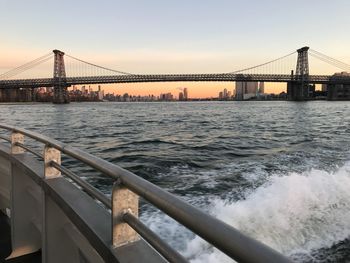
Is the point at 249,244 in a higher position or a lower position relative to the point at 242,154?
higher

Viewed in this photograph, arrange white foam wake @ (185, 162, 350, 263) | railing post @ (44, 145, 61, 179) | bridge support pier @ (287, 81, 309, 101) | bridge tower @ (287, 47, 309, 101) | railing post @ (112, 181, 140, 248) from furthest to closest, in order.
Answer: bridge support pier @ (287, 81, 309, 101) < bridge tower @ (287, 47, 309, 101) < white foam wake @ (185, 162, 350, 263) < railing post @ (44, 145, 61, 179) < railing post @ (112, 181, 140, 248)

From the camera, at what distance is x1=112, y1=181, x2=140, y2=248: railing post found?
1.27 metres

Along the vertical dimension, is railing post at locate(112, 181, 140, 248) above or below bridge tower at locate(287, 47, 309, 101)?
below

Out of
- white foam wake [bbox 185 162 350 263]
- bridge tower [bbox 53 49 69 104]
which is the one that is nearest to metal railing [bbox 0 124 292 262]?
white foam wake [bbox 185 162 350 263]

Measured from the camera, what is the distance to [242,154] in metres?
8.87

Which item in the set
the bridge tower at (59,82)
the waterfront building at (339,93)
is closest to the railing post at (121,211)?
the bridge tower at (59,82)

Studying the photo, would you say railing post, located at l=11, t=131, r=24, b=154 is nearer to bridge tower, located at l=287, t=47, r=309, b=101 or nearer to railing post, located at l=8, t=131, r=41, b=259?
railing post, located at l=8, t=131, r=41, b=259

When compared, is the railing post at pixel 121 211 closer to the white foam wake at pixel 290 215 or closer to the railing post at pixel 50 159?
the railing post at pixel 50 159

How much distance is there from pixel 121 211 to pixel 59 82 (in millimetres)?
72863

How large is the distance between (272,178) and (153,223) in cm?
283

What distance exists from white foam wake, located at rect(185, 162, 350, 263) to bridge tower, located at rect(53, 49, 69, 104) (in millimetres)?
69149

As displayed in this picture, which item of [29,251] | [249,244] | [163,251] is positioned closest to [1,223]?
[29,251]

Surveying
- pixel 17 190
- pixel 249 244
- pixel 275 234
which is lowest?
pixel 275 234

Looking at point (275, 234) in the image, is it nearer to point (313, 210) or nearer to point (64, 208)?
point (313, 210)
